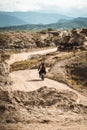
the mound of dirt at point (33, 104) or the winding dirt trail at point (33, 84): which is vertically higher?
the mound of dirt at point (33, 104)

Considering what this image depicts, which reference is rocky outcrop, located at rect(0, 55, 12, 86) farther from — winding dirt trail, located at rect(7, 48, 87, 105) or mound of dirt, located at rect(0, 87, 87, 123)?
mound of dirt, located at rect(0, 87, 87, 123)

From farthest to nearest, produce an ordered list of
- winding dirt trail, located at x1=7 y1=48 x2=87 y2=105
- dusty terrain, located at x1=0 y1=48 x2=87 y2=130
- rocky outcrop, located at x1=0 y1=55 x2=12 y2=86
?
1. winding dirt trail, located at x1=7 y1=48 x2=87 y2=105
2. rocky outcrop, located at x1=0 y1=55 x2=12 y2=86
3. dusty terrain, located at x1=0 y1=48 x2=87 y2=130

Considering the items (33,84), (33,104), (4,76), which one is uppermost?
(4,76)

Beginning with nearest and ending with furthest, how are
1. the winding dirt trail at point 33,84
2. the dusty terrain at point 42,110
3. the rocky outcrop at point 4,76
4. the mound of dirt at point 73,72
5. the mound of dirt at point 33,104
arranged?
1. the dusty terrain at point 42,110
2. the mound of dirt at point 33,104
3. the rocky outcrop at point 4,76
4. the winding dirt trail at point 33,84
5. the mound of dirt at point 73,72

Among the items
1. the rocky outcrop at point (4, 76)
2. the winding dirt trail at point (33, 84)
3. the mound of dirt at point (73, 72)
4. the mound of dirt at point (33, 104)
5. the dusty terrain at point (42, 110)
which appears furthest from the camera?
the mound of dirt at point (73, 72)

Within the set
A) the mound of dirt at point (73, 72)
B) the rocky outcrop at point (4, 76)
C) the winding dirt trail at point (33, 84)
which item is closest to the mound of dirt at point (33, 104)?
the winding dirt trail at point (33, 84)

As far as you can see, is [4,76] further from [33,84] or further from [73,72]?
[73,72]

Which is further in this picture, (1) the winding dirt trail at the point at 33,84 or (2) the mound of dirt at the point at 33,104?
(1) the winding dirt trail at the point at 33,84

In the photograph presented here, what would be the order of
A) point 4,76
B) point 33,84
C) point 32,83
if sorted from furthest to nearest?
point 32,83, point 33,84, point 4,76

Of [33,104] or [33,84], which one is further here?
[33,84]

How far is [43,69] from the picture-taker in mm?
48125

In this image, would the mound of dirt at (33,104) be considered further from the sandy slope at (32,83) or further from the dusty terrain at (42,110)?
the sandy slope at (32,83)

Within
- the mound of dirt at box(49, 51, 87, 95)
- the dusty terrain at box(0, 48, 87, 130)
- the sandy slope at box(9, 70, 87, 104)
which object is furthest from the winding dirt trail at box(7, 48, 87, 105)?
the dusty terrain at box(0, 48, 87, 130)

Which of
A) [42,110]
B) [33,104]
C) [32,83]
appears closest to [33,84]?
[32,83]
